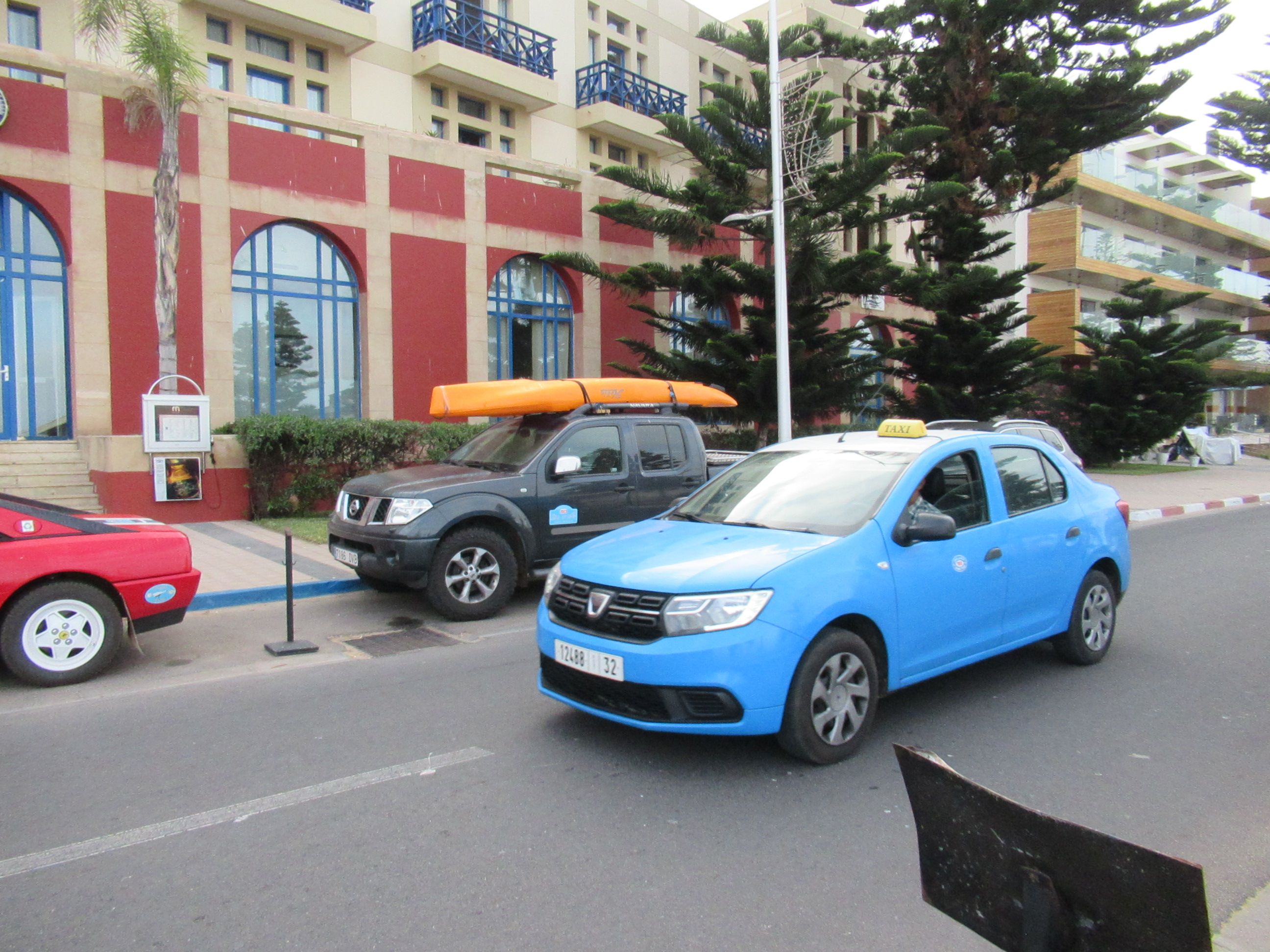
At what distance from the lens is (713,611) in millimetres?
4008

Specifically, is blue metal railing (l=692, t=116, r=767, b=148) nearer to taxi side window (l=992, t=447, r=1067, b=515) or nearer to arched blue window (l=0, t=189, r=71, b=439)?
arched blue window (l=0, t=189, r=71, b=439)

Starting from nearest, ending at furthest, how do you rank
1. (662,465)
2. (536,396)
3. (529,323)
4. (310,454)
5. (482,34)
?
(536,396) < (662,465) < (310,454) < (529,323) < (482,34)

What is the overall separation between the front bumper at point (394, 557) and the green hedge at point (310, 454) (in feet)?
19.0

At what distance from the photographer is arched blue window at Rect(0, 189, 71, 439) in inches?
505

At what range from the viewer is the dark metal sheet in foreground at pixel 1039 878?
152 centimetres

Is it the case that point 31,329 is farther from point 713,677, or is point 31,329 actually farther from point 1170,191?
point 1170,191

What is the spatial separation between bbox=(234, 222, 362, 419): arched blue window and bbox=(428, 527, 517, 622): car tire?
8.85 meters

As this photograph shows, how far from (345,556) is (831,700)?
4.90 meters

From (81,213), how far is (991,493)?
13136mm

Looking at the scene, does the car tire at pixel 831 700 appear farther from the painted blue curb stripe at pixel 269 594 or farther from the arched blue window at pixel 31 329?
the arched blue window at pixel 31 329

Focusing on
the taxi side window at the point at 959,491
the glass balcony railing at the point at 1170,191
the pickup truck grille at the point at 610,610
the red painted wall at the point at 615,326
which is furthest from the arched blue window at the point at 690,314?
the glass balcony railing at the point at 1170,191

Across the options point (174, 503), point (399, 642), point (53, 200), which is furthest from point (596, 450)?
point (53, 200)

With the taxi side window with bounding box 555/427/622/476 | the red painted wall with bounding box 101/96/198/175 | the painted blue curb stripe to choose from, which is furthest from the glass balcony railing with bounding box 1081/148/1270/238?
the painted blue curb stripe

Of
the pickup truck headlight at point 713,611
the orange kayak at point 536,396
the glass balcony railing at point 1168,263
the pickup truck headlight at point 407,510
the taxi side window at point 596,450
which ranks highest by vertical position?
the glass balcony railing at point 1168,263
